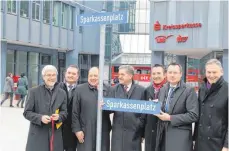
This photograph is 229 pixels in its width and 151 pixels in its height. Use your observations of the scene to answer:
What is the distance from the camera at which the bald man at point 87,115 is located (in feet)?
16.4

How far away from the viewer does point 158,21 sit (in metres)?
22.5

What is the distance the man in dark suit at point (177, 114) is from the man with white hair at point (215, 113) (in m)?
0.16

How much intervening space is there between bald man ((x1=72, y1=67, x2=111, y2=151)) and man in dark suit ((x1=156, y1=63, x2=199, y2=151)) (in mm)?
952

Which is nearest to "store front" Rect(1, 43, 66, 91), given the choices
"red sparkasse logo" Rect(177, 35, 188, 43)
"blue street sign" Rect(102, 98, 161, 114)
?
"red sparkasse logo" Rect(177, 35, 188, 43)

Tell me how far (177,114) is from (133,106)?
0.57 meters

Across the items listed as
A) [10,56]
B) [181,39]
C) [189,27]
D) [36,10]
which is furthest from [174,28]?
Result: [10,56]

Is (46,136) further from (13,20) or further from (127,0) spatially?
(127,0)

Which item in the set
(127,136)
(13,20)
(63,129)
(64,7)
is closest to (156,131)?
(127,136)

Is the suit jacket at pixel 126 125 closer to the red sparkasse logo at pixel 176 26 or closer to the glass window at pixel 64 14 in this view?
the red sparkasse logo at pixel 176 26

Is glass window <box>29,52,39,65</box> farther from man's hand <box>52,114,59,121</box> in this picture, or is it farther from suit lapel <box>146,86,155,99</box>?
man's hand <box>52,114,59,121</box>

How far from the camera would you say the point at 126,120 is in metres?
4.94

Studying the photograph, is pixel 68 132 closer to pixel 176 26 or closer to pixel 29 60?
pixel 176 26

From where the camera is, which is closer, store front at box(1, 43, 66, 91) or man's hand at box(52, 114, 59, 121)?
man's hand at box(52, 114, 59, 121)

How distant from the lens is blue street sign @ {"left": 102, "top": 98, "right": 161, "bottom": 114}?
167 inches
